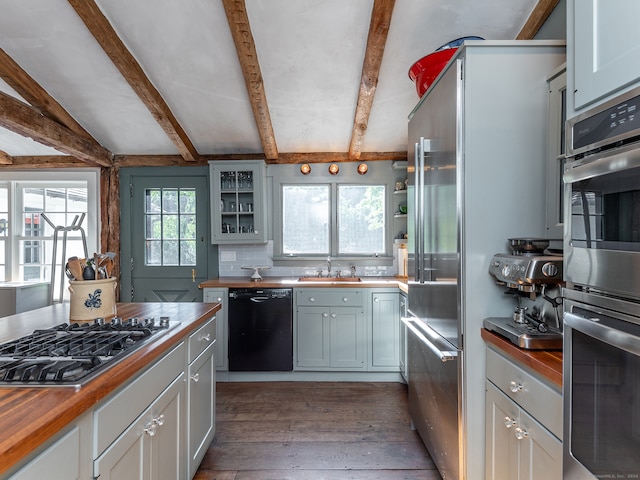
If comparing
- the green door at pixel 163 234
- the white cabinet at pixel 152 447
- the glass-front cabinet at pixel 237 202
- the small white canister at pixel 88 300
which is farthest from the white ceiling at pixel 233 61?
the white cabinet at pixel 152 447

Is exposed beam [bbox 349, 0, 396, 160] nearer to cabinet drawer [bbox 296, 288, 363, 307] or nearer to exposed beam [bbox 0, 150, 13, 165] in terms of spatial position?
cabinet drawer [bbox 296, 288, 363, 307]

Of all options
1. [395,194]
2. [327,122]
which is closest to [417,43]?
[327,122]

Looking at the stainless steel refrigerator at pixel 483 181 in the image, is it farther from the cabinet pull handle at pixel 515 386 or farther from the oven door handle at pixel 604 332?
the oven door handle at pixel 604 332

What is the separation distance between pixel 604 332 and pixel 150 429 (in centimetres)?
149

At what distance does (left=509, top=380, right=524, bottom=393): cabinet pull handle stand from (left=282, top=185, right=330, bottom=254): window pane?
112 inches

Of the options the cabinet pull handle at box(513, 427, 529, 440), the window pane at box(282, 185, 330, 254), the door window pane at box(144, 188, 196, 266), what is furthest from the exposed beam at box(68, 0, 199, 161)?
the cabinet pull handle at box(513, 427, 529, 440)

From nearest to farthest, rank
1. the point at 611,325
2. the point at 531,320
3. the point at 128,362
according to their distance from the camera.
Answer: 1. the point at 611,325
2. the point at 128,362
3. the point at 531,320

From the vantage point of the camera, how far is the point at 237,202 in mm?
3836

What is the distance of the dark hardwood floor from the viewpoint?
2080mm

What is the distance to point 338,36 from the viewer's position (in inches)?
102

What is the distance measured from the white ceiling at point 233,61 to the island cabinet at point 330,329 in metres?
1.64

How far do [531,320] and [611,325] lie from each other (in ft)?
2.22

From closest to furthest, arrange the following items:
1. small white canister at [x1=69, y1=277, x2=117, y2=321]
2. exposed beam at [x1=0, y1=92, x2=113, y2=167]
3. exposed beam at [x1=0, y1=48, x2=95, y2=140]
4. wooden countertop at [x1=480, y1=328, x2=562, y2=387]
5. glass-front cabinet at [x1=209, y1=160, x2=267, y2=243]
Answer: wooden countertop at [x1=480, y1=328, x2=562, y2=387], small white canister at [x1=69, y1=277, x2=117, y2=321], exposed beam at [x1=0, y1=92, x2=113, y2=167], exposed beam at [x1=0, y1=48, x2=95, y2=140], glass-front cabinet at [x1=209, y1=160, x2=267, y2=243]

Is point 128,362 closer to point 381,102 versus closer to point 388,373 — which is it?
point 388,373
